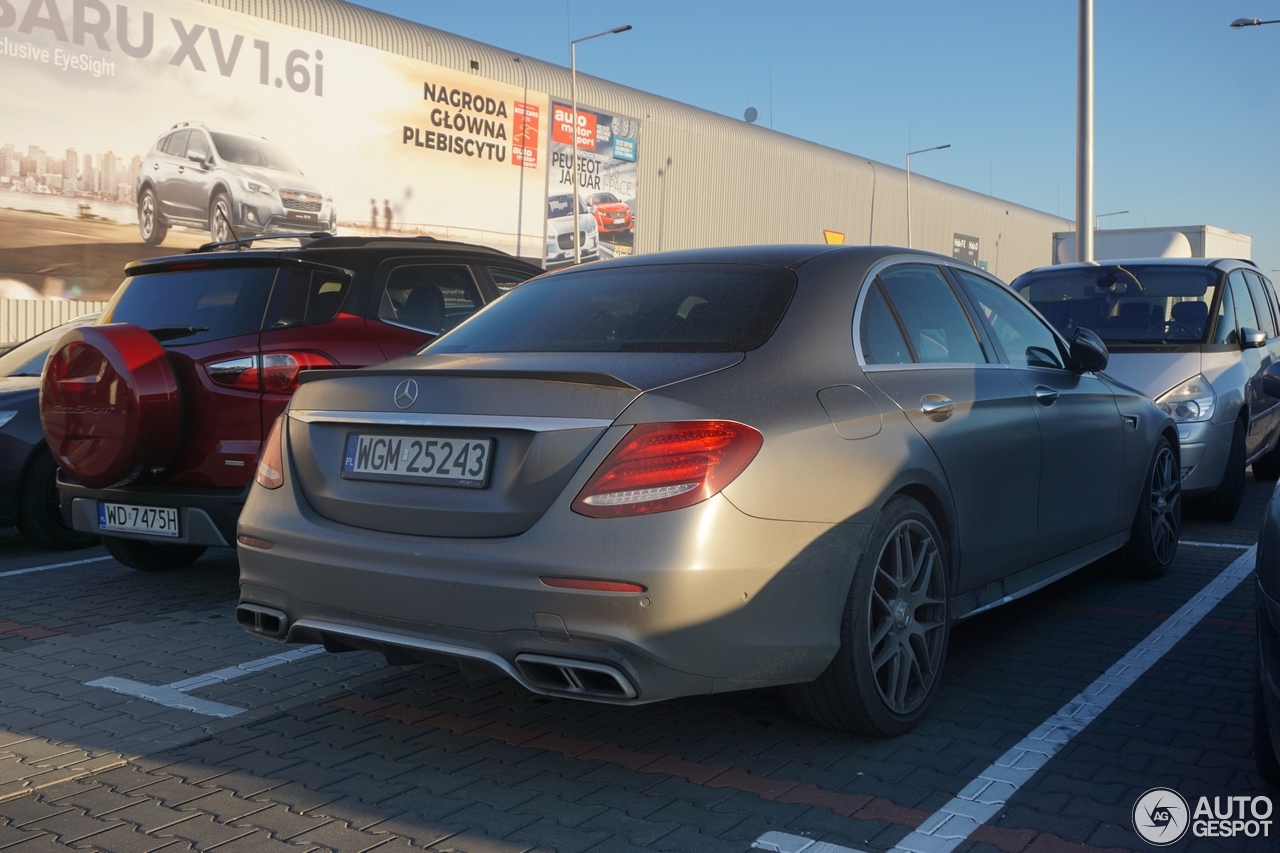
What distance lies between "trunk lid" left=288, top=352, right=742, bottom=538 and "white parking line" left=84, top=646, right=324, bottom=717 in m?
1.01

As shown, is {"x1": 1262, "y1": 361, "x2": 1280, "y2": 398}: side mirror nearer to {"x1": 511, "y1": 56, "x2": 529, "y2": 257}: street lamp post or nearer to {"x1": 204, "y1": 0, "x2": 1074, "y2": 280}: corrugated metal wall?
{"x1": 204, "y1": 0, "x2": 1074, "y2": 280}: corrugated metal wall

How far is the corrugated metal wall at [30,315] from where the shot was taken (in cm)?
2061

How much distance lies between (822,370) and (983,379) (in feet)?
3.59

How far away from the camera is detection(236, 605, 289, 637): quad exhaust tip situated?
3.62 metres

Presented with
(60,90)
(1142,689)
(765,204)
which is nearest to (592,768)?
(1142,689)

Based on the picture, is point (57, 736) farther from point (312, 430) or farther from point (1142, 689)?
point (1142, 689)

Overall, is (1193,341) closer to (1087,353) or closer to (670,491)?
(1087,353)

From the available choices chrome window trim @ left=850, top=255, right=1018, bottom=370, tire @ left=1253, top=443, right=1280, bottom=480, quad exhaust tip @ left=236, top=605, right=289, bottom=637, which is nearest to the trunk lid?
quad exhaust tip @ left=236, top=605, right=289, bottom=637

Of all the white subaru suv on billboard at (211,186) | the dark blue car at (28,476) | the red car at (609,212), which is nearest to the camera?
the dark blue car at (28,476)

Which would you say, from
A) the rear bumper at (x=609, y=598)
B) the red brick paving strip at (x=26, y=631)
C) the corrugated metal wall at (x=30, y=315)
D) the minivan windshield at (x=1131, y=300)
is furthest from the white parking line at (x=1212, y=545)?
the corrugated metal wall at (x=30, y=315)

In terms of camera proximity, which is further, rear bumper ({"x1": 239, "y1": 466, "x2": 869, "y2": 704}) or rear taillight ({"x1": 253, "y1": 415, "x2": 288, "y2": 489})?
rear taillight ({"x1": 253, "y1": 415, "x2": 288, "y2": 489})

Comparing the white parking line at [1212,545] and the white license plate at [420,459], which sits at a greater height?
the white license plate at [420,459]

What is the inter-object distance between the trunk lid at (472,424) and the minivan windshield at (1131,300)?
6.04m

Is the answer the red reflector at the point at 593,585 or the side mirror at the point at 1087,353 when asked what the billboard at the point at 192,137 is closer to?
the side mirror at the point at 1087,353
